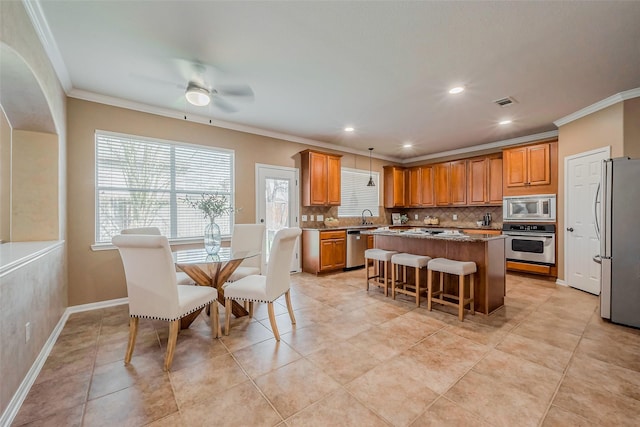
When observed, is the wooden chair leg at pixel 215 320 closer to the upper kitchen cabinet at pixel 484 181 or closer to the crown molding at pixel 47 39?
the crown molding at pixel 47 39

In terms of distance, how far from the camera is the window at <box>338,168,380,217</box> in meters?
6.32

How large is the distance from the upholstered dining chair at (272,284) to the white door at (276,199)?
2206 millimetres

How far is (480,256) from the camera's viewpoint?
10.4 feet

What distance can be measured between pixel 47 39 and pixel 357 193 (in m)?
5.48

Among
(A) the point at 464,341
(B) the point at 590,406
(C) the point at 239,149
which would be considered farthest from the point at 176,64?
(B) the point at 590,406

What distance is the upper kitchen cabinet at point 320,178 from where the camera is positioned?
531cm

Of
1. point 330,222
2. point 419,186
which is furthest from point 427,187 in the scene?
point 330,222

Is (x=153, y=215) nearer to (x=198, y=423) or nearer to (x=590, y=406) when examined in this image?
(x=198, y=423)

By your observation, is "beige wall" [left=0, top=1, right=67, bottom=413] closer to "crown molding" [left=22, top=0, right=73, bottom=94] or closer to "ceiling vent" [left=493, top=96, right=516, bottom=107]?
"crown molding" [left=22, top=0, right=73, bottom=94]

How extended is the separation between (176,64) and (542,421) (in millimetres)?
4059

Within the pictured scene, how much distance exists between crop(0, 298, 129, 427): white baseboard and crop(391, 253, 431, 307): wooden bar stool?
11.7ft

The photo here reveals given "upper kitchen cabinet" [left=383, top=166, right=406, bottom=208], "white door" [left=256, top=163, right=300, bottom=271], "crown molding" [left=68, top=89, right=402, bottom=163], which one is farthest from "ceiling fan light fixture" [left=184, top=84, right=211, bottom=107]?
"upper kitchen cabinet" [left=383, top=166, right=406, bottom=208]

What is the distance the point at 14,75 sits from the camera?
2.02m

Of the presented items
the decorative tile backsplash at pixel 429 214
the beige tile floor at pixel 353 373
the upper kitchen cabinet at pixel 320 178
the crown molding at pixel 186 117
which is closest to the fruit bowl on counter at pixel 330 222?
the decorative tile backsplash at pixel 429 214
